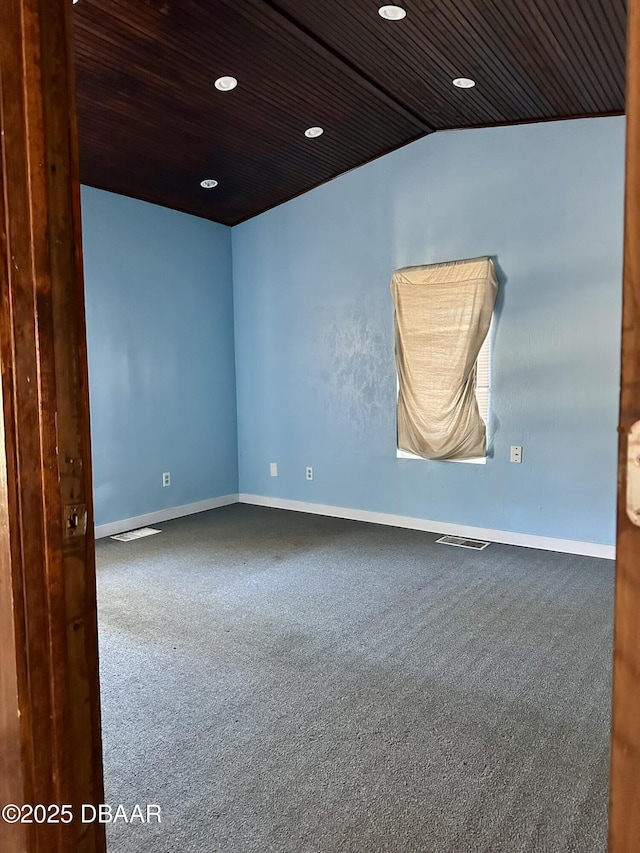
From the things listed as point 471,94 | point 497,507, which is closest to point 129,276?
point 471,94

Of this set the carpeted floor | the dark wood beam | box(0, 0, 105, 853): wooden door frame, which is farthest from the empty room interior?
Answer: the dark wood beam

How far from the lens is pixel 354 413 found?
4.96m

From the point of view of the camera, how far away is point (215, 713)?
215 cm

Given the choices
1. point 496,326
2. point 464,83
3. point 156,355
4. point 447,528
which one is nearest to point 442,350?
point 496,326

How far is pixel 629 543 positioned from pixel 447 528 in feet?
13.7

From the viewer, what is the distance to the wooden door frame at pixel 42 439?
0.88m

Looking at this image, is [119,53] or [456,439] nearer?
[119,53]

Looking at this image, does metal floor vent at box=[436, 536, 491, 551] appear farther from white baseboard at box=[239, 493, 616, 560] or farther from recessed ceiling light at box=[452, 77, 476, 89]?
recessed ceiling light at box=[452, 77, 476, 89]

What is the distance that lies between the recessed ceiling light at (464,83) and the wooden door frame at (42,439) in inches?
118

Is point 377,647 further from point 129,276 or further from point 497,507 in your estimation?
point 129,276

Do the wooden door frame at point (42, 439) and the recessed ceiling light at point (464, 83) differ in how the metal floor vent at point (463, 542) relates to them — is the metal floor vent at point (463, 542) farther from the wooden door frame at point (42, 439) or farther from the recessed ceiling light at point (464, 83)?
the wooden door frame at point (42, 439)

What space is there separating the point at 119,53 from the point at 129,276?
74.9 inches

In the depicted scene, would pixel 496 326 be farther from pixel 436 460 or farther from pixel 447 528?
pixel 447 528

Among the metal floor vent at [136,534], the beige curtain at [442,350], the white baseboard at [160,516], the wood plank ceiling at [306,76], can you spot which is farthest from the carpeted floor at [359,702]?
the wood plank ceiling at [306,76]
